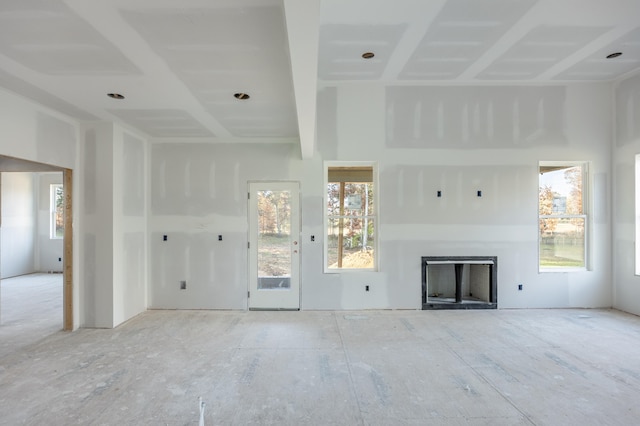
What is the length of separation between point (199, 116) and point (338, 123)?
6.78 feet

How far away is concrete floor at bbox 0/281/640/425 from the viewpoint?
237cm

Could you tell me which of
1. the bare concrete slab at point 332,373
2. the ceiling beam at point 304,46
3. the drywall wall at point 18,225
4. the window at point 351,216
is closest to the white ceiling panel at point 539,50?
the window at point 351,216

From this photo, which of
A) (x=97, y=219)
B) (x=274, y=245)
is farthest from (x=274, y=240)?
(x=97, y=219)

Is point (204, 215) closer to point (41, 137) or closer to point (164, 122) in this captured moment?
point (164, 122)

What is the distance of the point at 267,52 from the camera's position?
8.26 feet

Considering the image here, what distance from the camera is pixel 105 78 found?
2.93 meters

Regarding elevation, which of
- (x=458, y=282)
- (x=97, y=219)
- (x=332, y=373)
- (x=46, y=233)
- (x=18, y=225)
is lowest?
(x=332, y=373)

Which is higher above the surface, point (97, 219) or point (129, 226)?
point (97, 219)

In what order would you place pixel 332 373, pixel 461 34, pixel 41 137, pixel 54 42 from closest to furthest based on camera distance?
1. pixel 54 42
2. pixel 332 373
3. pixel 461 34
4. pixel 41 137

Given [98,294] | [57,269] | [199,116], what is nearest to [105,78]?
[199,116]

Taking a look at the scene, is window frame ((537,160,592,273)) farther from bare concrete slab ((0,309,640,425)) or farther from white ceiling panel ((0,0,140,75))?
white ceiling panel ((0,0,140,75))

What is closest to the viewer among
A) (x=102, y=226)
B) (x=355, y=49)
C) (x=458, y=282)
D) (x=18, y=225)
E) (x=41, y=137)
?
(x=41, y=137)

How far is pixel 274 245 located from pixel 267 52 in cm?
316

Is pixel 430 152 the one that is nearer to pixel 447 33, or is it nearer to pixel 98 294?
pixel 447 33
